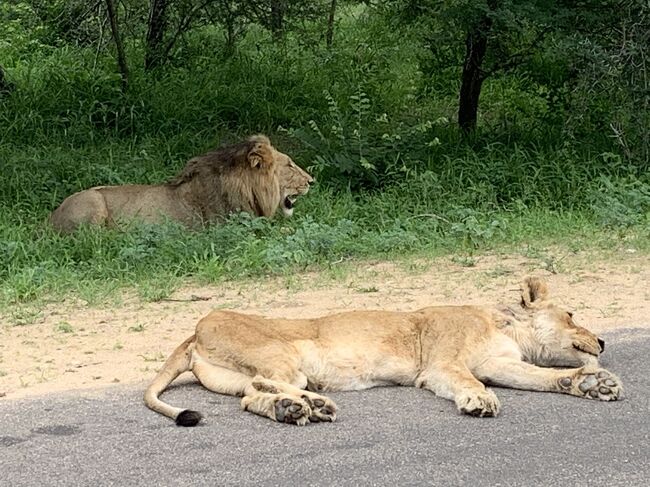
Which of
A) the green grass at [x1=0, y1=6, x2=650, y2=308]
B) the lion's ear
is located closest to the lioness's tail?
the green grass at [x1=0, y1=6, x2=650, y2=308]

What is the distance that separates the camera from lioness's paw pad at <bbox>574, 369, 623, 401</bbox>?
4645 millimetres

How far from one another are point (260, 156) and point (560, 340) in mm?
4864

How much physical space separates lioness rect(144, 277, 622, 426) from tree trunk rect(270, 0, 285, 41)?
9316 mm

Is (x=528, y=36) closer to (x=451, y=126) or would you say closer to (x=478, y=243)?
(x=451, y=126)

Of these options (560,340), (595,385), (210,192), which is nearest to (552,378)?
(595,385)

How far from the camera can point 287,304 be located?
686 cm

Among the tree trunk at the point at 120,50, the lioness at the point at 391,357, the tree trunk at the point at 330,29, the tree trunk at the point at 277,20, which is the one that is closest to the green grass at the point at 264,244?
the lioness at the point at 391,357

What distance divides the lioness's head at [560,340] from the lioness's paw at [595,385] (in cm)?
30

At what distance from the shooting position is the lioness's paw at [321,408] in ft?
14.3

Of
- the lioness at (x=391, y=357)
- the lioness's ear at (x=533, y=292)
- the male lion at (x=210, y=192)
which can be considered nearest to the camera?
the lioness at (x=391, y=357)

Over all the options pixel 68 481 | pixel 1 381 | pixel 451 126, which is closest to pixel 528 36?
pixel 451 126

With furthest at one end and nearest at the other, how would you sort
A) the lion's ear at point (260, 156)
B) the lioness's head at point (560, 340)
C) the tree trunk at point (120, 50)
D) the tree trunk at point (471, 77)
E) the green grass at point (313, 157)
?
1. the tree trunk at point (120, 50)
2. the tree trunk at point (471, 77)
3. the lion's ear at point (260, 156)
4. the green grass at point (313, 157)
5. the lioness's head at point (560, 340)

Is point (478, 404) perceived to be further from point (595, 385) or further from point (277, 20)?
point (277, 20)

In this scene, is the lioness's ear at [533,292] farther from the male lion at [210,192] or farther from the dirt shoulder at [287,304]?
the male lion at [210,192]
